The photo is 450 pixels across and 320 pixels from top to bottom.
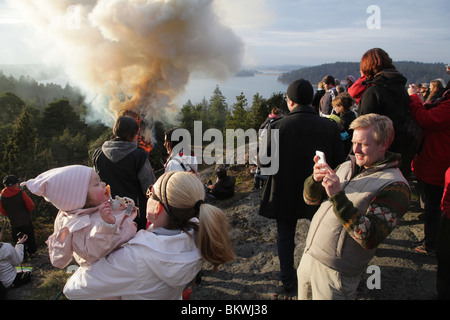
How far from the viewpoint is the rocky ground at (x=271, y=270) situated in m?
3.27

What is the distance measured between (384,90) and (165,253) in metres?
2.94

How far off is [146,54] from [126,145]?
39.1 ft

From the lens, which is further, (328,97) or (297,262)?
(328,97)

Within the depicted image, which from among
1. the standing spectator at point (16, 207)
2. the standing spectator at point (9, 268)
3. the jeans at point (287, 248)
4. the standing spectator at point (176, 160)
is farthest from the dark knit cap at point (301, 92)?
the standing spectator at point (16, 207)

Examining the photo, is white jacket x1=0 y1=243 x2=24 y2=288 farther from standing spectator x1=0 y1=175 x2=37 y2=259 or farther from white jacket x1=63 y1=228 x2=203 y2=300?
white jacket x1=63 y1=228 x2=203 y2=300

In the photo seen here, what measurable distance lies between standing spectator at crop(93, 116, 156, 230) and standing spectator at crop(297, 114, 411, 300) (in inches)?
84.6

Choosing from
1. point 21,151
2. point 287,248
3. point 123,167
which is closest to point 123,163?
point 123,167

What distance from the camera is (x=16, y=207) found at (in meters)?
5.98

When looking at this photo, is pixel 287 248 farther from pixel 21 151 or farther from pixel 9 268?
pixel 21 151

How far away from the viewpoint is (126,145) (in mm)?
3256

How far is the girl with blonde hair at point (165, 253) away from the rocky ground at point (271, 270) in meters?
1.79

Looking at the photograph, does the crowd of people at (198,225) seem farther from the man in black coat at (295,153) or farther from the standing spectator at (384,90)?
the standing spectator at (384,90)

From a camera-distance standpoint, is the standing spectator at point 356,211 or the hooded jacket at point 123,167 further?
the hooded jacket at point 123,167
